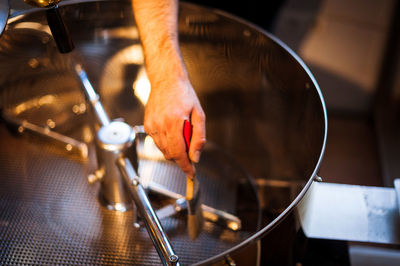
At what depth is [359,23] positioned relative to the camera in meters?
1.33

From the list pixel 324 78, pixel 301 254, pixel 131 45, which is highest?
pixel 131 45

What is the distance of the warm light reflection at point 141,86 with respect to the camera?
744 mm

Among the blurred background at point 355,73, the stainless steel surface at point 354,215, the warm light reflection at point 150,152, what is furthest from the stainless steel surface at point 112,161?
the blurred background at point 355,73

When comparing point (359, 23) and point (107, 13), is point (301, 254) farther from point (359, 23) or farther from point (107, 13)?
point (359, 23)

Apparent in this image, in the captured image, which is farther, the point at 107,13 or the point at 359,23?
the point at 359,23

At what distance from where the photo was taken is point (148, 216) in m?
0.50

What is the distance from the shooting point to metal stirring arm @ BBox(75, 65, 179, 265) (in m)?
0.46

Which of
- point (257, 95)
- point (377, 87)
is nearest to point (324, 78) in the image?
point (377, 87)

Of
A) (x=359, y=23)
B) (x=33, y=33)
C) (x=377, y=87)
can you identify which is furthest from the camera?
(x=377, y=87)

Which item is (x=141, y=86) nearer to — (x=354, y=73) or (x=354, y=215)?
(x=354, y=215)

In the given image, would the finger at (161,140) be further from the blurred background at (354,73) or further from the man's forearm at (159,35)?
the blurred background at (354,73)

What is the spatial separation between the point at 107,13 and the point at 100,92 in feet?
0.45

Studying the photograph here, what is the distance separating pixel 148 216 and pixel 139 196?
4 cm

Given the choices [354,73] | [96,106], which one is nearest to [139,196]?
[96,106]
